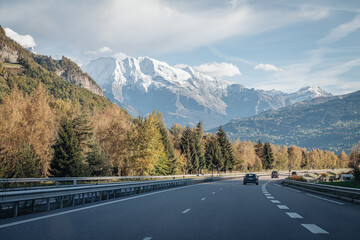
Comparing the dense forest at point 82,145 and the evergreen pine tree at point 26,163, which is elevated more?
the dense forest at point 82,145

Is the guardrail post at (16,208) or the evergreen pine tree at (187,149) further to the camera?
the evergreen pine tree at (187,149)

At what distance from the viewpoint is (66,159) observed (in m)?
43.7

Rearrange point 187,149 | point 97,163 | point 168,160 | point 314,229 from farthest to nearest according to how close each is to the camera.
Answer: point 187,149
point 168,160
point 97,163
point 314,229

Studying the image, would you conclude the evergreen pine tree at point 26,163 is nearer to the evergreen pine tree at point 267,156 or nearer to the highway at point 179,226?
the highway at point 179,226

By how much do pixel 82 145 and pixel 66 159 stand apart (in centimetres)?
1912

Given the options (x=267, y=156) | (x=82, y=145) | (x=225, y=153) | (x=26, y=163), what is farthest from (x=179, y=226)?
(x=267, y=156)

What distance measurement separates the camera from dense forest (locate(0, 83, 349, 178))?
43.2m

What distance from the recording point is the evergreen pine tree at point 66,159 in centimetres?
4312

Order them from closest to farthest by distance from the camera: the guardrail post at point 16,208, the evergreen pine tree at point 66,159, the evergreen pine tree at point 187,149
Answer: the guardrail post at point 16,208
the evergreen pine tree at point 66,159
the evergreen pine tree at point 187,149

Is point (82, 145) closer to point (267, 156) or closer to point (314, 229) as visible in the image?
point (314, 229)

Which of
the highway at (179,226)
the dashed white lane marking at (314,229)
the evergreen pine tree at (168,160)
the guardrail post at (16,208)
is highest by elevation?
the evergreen pine tree at (168,160)

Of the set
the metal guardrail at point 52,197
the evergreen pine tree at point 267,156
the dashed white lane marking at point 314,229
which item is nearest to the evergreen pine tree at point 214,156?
the evergreen pine tree at point 267,156

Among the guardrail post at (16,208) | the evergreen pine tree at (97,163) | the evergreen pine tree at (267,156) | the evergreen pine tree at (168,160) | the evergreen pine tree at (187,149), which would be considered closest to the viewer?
the guardrail post at (16,208)

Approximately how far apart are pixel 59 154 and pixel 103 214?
33533 millimetres
